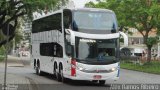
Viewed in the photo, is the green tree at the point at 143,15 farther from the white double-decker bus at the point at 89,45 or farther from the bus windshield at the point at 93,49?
the bus windshield at the point at 93,49

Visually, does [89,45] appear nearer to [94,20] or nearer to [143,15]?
[94,20]

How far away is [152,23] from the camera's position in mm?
51594

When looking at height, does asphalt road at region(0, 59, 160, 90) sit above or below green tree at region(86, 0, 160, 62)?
below

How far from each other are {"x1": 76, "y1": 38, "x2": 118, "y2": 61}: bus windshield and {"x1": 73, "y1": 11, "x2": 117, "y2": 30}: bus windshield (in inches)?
28.2

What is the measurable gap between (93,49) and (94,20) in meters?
1.52

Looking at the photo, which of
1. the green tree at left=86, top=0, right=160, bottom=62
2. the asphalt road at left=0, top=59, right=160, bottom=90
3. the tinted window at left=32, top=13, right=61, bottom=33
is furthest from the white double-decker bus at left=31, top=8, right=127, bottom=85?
the green tree at left=86, top=0, right=160, bottom=62

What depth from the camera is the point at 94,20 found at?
2478cm

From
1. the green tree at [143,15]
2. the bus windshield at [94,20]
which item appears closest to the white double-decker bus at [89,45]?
the bus windshield at [94,20]

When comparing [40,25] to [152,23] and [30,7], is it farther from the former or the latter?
[152,23]

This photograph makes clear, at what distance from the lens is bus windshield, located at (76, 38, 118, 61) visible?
24281 mm

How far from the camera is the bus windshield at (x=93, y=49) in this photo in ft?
79.7

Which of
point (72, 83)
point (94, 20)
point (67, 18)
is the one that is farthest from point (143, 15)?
point (94, 20)

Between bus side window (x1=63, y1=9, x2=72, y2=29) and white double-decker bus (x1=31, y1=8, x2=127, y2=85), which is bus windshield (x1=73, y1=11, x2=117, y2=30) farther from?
bus side window (x1=63, y1=9, x2=72, y2=29)

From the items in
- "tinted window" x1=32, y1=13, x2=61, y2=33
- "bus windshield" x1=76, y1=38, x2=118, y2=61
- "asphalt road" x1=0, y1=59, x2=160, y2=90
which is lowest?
"asphalt road" x1=0, y1=59, x2=160, y2=90
